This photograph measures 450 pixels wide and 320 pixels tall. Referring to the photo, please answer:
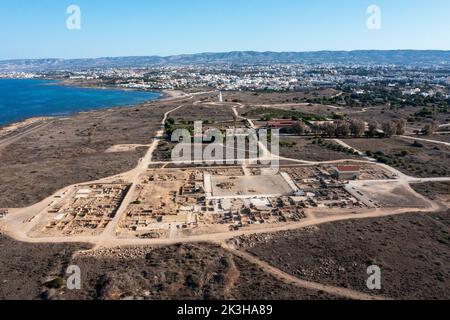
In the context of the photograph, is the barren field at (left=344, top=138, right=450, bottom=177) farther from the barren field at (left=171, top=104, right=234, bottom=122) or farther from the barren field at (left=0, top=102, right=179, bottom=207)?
the barren field at (left=0, top=102, right=179, bottom=207)

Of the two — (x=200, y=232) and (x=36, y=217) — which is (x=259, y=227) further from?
(x=36, y=217)

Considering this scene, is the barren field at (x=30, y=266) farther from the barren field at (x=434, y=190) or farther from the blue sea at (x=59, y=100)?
the blue sea at (x=59, y=100)

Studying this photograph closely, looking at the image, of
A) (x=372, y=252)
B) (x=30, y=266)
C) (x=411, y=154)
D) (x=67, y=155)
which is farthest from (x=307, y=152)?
(x=30, y=266)

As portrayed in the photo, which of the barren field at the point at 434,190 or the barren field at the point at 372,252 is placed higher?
the barren field at the point at 434,190

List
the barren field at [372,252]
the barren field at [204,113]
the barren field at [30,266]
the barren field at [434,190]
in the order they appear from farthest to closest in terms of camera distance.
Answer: the barren field at [204,113], the barren field at [434,190], the barren field at [372,252], the barren field at [30,266]

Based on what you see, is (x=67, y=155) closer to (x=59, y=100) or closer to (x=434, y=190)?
(x=434, y=190)

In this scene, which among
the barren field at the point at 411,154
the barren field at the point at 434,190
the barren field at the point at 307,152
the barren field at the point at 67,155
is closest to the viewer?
the barren field at the point at 434,190

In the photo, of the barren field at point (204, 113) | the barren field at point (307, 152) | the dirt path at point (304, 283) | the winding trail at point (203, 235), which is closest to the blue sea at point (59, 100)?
the barren field at point (204, 113)

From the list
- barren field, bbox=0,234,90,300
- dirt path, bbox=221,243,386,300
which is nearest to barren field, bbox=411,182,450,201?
dirt path, bbox=221,243,386,300

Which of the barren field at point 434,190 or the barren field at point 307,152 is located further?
the barren field at point 307,152
